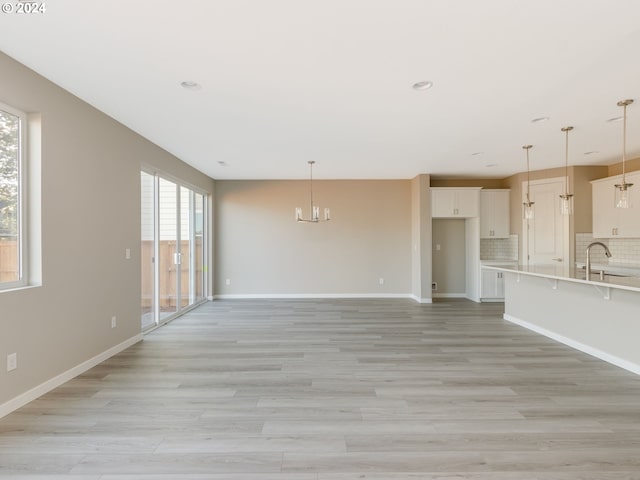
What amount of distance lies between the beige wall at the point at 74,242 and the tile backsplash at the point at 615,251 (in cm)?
742

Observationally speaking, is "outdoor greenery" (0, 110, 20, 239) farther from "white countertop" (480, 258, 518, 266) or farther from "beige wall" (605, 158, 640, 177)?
"beige wall" (605, 158, 640, 177)

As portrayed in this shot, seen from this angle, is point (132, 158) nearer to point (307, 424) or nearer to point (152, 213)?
point (152, 213)

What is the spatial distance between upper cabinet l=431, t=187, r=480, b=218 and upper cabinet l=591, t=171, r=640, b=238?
1968mm

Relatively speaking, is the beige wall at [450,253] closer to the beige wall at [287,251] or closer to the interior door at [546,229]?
the beige wall at [287,251]

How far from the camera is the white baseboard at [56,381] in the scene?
2434mm

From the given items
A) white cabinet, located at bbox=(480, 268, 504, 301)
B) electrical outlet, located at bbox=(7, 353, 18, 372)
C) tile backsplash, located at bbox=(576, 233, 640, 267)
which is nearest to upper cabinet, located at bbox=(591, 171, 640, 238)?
tile backsplash, located at bbox=(576, 233, 640, 267)

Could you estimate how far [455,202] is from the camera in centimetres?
677

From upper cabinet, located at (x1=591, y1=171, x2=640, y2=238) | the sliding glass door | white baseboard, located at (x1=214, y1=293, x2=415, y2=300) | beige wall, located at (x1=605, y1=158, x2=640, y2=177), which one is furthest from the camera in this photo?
white baseboard, located at (x1=214, y1=293, x2=415, y2=300)

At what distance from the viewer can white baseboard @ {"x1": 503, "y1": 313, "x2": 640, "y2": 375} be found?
3189mm

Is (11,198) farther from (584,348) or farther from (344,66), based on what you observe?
(584,348)

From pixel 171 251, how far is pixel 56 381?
8.63 ft

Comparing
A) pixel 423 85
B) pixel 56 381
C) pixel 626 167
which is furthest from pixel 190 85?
pixel 626 167

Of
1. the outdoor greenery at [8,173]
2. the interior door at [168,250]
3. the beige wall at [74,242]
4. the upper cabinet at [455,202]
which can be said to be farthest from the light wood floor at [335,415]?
the upper cabinet at [455,202]

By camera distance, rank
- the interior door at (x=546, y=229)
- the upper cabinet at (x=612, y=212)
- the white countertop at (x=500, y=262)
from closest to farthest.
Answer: the upper cabinet at (x=612, y=212)
the interior door at (x=546, y=229)
the white countertop at (x=500, y=262)
